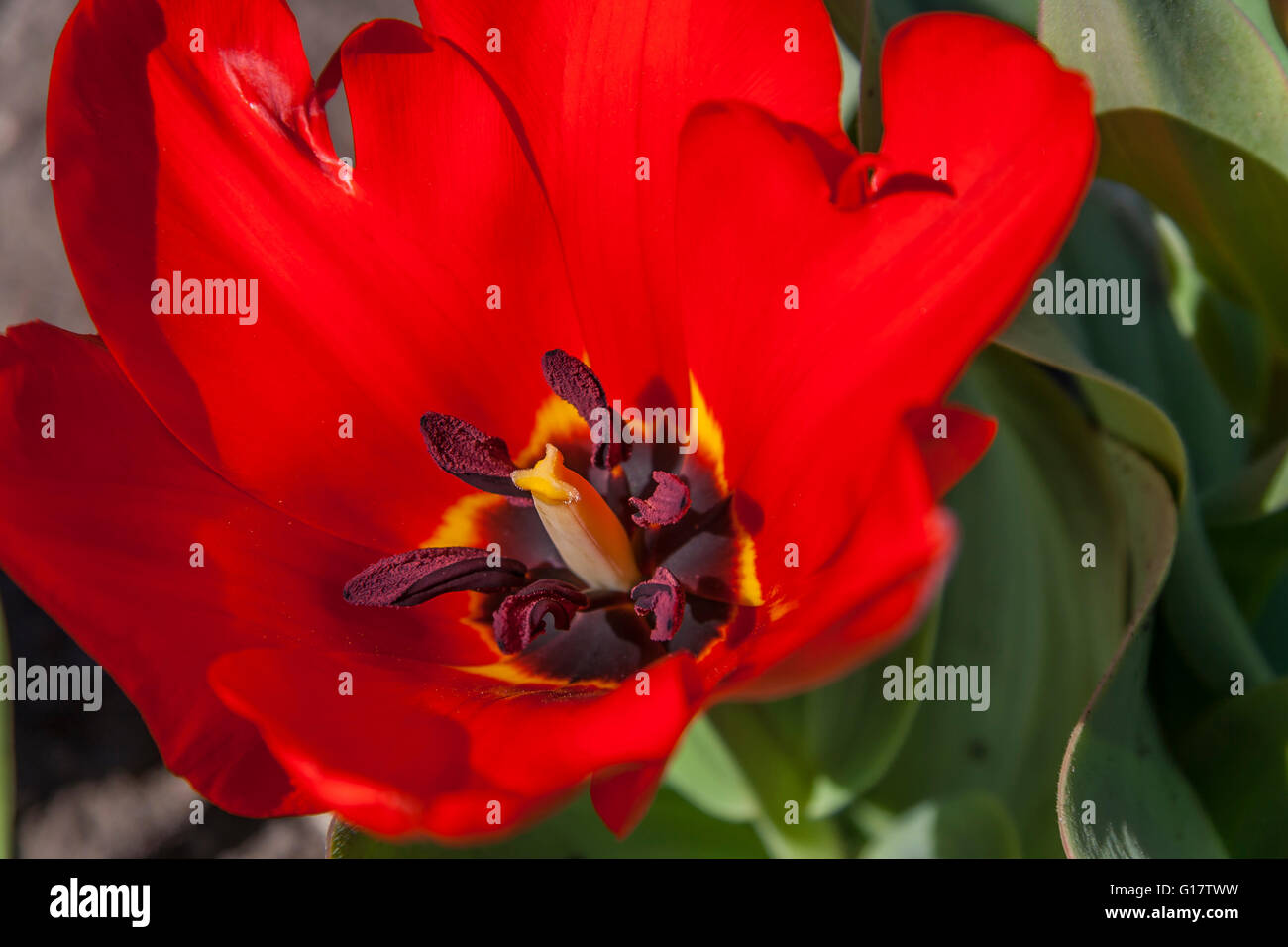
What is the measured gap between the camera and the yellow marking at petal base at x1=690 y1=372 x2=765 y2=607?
91cm

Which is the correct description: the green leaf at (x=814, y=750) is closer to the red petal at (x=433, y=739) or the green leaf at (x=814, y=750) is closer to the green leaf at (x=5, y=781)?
the red petal at (x=433, y=739)

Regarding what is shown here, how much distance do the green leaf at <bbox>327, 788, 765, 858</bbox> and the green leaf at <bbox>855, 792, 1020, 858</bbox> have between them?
0.21m

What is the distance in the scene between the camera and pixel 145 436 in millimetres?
826

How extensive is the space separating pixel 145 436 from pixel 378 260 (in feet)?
0.68

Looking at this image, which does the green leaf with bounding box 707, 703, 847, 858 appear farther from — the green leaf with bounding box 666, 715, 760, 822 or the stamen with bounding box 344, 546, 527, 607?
the stamen with bounding box 344, 546, 527, 607

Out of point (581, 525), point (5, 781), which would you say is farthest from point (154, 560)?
point (5, 781)

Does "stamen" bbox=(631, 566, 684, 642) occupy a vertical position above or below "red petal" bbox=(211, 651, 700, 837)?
above

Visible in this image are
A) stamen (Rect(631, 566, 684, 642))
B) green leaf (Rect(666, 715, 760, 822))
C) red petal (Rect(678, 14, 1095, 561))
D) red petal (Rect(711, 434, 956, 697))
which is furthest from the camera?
green leaf (Rect(666, 715, 760, 822))

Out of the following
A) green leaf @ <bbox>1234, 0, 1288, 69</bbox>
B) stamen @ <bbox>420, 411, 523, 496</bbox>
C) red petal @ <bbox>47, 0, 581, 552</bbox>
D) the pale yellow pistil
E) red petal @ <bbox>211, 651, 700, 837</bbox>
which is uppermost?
green leaf @ <bbox>1234, 0, 1288, 69</bbox>

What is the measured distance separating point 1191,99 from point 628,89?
18.7 inches

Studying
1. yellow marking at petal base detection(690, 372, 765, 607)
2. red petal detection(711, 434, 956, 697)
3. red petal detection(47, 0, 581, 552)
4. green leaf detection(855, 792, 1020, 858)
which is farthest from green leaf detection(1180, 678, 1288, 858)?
red petal detection(47, 0, 581, 552)

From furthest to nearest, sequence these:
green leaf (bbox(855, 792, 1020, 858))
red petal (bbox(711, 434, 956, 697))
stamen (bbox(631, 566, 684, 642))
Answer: green leaf (bbox(855, 792, 1020, 858)), stamen (bbox(631, 566, 684, 642)), red petal (bbox(711, 434, 956, 697))
